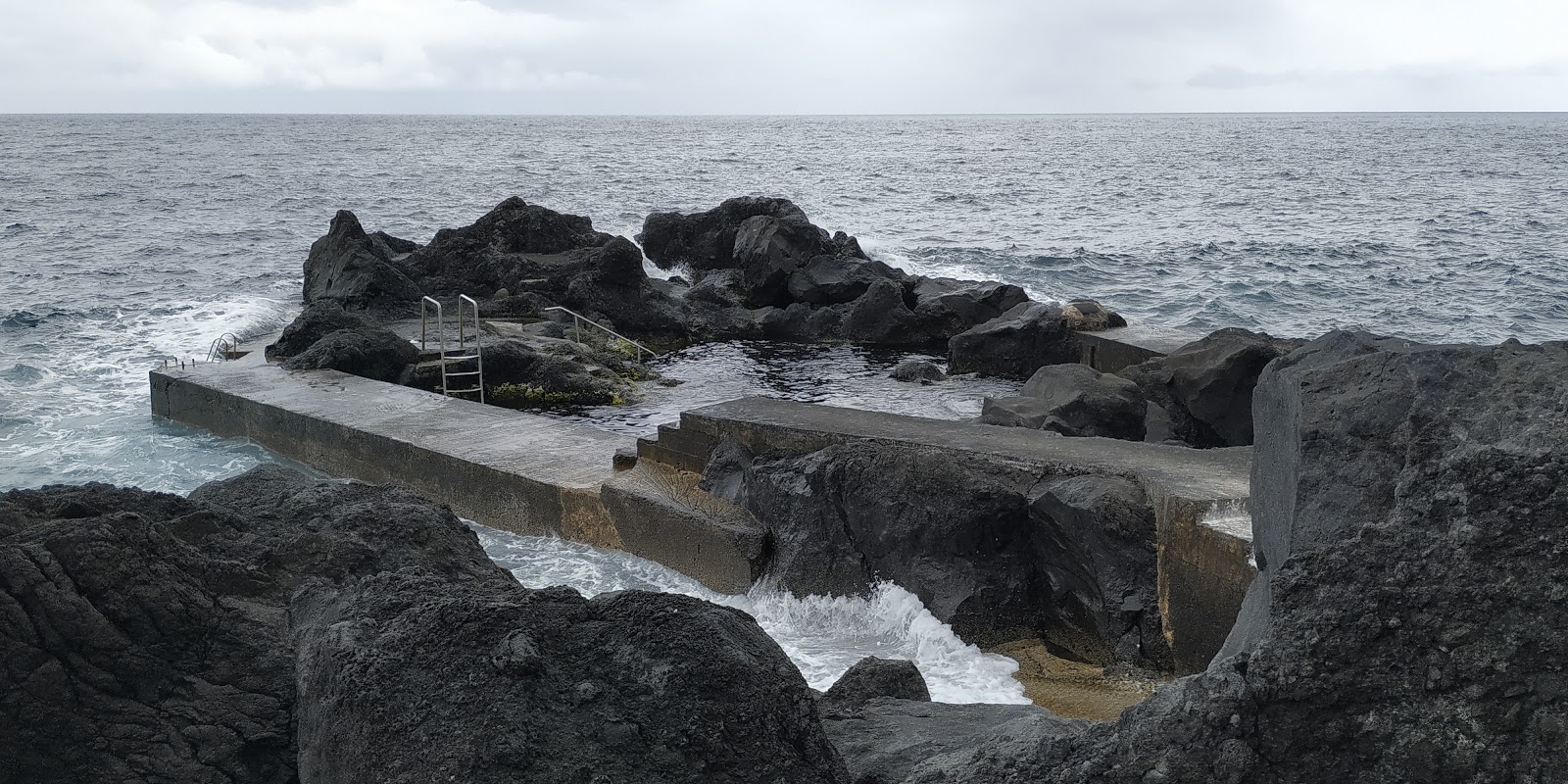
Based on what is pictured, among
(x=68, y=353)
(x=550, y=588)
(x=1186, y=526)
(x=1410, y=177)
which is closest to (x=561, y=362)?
(x=68, y=353)

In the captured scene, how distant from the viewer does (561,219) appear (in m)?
22.7

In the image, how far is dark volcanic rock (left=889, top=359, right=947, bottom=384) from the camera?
50.7 feet

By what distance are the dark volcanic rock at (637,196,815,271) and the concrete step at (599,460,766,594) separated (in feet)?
52.2

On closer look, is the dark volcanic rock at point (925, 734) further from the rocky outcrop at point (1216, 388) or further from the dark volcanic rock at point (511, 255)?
the dark volcanic rock at point (511, 255)

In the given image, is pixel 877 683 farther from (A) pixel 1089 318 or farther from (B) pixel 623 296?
(B) pixel 623 296

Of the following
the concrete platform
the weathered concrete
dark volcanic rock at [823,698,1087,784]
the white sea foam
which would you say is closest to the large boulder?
the concrete platform

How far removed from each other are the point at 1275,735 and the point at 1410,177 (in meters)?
65.8

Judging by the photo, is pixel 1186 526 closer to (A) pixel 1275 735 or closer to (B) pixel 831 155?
(A) pixel 1275 735

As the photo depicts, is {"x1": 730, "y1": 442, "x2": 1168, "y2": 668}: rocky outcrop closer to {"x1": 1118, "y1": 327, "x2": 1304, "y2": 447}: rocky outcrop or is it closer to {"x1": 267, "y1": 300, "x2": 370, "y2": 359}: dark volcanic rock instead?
{"x1": 1118, "y1": 327, "x2": 1304, "y2": 447}: rocky outcrop

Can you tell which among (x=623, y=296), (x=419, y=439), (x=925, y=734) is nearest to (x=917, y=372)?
(x=623, y=296)

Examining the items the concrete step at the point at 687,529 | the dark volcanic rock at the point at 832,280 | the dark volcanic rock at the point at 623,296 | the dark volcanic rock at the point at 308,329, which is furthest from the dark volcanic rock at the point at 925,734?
the dark volcanic rock at the point at 832,280

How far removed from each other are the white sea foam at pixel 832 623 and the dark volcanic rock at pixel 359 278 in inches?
406

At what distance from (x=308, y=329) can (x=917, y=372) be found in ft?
24.8

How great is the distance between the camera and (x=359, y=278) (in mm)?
17453
